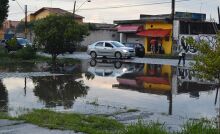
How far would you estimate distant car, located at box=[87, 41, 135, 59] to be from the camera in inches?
1593

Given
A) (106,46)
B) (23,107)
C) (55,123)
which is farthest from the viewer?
(106,46)

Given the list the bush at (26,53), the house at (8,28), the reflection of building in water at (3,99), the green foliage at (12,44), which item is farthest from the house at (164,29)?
the house at (8,28)

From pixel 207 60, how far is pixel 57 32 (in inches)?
870

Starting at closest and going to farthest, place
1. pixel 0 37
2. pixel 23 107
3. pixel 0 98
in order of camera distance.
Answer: pixel 23 107 → pixel 0 98 → pixel 0 37

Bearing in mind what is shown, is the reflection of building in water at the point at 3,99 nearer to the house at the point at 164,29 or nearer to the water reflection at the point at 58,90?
the water reflection at the point at 58,90

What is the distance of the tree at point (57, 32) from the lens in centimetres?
3008

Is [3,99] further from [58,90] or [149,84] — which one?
[149,84]

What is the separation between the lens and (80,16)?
325 feet

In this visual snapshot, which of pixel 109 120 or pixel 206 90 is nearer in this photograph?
pixel 109 120

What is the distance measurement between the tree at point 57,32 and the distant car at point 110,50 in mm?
9763

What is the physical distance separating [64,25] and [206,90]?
47.0 ft

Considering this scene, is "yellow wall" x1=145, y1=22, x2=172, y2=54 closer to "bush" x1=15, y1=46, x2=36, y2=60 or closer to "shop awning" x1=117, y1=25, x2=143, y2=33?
"shop awning" x1=117, y1=25, x2=143, y2=33

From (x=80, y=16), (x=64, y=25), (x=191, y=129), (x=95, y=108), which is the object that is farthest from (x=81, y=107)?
(x=80, y=16)

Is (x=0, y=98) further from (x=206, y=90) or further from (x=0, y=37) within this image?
(x=0, y=37)
